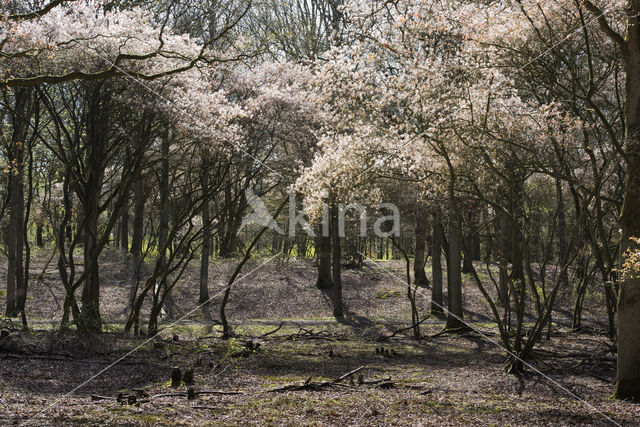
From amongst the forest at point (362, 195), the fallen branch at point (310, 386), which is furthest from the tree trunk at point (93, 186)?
the fallen branch at point (310, 386)

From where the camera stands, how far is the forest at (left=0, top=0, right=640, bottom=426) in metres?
7.27

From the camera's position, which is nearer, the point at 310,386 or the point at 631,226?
the point at 631,226

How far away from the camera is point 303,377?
946 centimetres

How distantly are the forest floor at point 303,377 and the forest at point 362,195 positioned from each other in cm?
6

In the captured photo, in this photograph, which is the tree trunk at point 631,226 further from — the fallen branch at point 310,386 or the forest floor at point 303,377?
the fallen branch at point 310,386

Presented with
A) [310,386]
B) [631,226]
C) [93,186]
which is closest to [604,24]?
[631,226]

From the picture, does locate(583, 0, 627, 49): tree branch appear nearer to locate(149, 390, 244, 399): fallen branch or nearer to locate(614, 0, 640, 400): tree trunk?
locate(614, 0, 640, 400): tree trunk

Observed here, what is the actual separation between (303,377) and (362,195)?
4197 millimetres

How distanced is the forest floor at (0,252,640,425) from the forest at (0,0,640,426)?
0.19 feet

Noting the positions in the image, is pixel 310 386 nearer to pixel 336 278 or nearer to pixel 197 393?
pixel 197 393

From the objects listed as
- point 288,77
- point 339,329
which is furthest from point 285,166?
point 339,329

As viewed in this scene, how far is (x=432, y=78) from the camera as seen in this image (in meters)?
10.1

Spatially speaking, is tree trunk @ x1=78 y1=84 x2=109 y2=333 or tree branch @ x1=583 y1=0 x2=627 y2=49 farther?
tree trunk @ x1=78 y1=84 x2=109 y2=333

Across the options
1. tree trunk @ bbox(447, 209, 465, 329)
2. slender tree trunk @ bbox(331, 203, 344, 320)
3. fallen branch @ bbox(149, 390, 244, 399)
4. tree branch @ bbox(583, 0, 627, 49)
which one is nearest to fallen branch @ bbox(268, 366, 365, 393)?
fallen branch @ bbox(149, 390, 244, 399)
